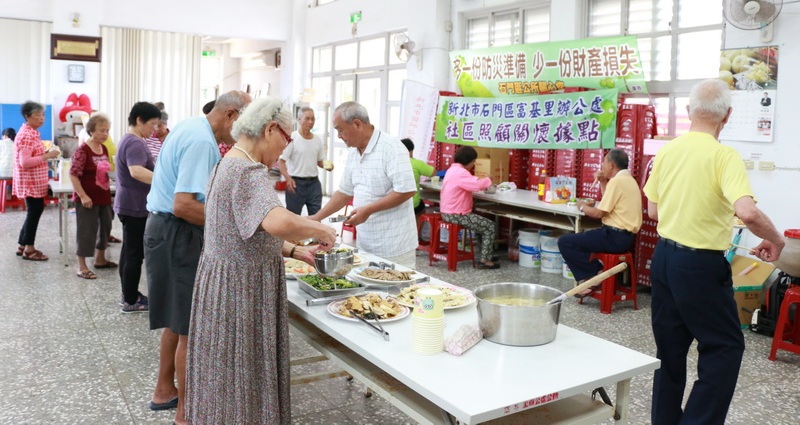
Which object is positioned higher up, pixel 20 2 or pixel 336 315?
pixel 20 2

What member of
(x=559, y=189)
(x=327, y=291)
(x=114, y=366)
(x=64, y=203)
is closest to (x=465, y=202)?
(x=559, y=189)

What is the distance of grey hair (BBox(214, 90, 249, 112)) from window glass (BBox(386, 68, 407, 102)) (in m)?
6.87

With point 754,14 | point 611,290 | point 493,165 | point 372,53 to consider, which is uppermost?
point 372,53

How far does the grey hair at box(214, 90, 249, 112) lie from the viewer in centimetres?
280

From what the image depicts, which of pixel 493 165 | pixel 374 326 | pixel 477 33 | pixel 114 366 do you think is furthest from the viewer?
pixel 477 33

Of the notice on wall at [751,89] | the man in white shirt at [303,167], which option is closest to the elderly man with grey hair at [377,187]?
the notice on wall at [751,89]

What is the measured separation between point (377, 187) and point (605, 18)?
432 cm

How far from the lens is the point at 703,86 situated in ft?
8.45

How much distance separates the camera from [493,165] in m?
7.28

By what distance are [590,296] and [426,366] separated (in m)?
3.83

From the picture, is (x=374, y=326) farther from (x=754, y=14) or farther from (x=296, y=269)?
(x=754, y=14)

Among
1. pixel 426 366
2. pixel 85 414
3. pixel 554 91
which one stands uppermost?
pixel 554 91

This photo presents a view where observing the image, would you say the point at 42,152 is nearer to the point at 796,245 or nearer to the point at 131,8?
the point at 131,8

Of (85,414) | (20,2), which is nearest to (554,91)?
(85,414)
